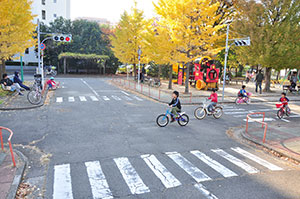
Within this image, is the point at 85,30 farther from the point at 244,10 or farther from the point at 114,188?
the point at 114,188

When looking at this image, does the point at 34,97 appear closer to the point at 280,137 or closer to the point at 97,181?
the point at 97,181

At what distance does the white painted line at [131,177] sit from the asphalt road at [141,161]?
0.02 meters

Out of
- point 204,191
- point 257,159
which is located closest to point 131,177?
point 204,191

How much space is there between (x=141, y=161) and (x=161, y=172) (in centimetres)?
91

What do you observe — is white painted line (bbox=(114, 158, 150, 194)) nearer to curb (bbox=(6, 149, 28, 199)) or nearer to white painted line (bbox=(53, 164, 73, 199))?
white painted line (bbox=(53, 164, 73, 199))

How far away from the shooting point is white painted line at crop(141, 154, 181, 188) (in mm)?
5672

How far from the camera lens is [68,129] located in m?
9.91

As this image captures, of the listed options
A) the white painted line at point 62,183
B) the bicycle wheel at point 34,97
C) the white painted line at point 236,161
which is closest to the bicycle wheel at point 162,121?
the white painted line at point 236,161

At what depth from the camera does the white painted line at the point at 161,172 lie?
5.67m

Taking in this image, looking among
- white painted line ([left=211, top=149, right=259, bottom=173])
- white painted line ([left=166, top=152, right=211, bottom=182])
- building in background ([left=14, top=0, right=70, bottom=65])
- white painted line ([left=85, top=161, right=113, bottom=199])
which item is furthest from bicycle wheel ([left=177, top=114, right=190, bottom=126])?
building in background ([left=14, top=0, right=70, bottom=65])

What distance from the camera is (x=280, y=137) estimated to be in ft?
32.6

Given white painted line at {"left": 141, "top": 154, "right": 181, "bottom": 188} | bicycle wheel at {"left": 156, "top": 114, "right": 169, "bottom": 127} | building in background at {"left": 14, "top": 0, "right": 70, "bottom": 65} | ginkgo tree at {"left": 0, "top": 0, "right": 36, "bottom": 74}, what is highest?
building in background at {"left": 14, "top": 0, "right": 70, "bottom": 65}

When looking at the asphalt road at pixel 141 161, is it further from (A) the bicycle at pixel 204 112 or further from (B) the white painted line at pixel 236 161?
(A) the bicycle at pixel 204 112

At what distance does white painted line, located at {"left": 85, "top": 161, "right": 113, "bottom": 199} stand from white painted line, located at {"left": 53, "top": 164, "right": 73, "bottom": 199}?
522 mm
